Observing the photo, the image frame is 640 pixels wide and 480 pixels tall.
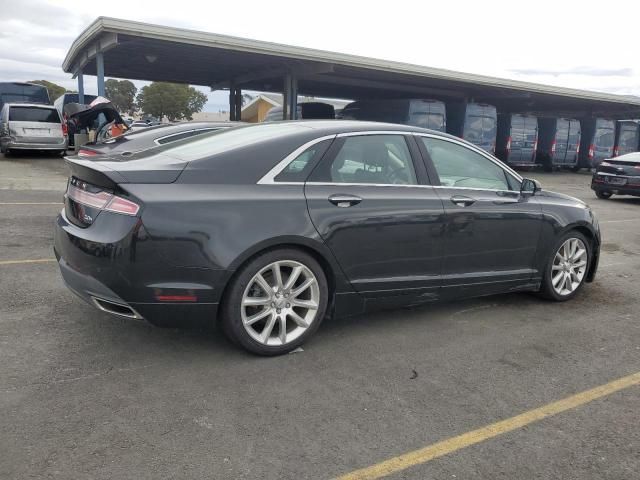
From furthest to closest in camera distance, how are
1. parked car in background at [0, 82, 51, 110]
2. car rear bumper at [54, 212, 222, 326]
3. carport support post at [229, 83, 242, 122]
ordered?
carport support post at [229, 83, 242, 122] < parked car in background at [0, 82, 51, 110] < car rear bumper at [54, 212, 222, 326]

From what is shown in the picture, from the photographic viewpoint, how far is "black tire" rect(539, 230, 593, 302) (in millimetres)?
5089

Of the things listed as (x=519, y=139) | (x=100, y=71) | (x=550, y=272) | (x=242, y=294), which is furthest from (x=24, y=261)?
(x=519, y=139)

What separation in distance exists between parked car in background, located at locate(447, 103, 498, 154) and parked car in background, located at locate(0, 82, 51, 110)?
63.6 feet

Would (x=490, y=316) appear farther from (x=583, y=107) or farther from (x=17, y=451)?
(x=583, y=107)

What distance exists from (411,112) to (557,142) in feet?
31.0

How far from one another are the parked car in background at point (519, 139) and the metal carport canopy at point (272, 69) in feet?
4.63

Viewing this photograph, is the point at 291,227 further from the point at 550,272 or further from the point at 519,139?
the point at 519,139

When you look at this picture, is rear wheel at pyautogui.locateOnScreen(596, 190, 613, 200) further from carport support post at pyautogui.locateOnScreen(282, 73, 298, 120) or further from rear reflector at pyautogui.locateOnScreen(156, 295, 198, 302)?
rear reflector at pyautogui.locateOnScreen(156, 295, 198, 302)

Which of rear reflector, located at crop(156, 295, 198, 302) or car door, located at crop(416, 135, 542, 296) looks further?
car door, located at crop(416, 135, 542, 296)

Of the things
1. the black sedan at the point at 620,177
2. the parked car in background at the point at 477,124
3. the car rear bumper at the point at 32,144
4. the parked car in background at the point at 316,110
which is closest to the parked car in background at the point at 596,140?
the parked car in background at the point at 477,124

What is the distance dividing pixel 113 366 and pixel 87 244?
761 mm

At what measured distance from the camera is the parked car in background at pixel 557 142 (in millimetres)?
26391

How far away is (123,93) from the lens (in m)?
93.2

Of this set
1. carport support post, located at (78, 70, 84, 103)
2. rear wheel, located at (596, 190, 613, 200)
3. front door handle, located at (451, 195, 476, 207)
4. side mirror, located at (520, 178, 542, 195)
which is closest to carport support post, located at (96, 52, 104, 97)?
carport support post, located at (78, 70, 84, 103)
